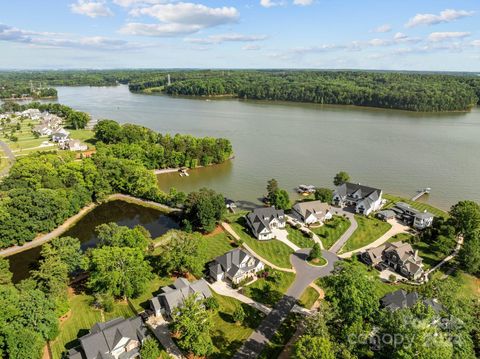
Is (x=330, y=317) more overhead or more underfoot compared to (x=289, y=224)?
more overhead

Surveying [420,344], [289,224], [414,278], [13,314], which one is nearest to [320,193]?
[289,224]

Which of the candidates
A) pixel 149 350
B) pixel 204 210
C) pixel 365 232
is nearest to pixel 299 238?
pixel 365 232

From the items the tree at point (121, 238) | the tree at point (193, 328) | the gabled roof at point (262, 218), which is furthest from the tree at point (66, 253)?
the gabled roof at point (262, 218)

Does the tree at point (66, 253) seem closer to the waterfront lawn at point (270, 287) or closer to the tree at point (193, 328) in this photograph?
the tree at point (193, 328)

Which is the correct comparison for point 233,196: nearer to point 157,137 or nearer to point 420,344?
point 157,137

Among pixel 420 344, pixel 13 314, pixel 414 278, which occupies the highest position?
pixel 420 344

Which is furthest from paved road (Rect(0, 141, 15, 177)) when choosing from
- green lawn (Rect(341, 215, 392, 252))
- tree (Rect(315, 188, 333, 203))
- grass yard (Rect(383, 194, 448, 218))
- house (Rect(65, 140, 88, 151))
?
grass yard (Rect(383, 194, 448, 218))

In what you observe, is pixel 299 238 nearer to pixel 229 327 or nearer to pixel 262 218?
pixel 262 218
